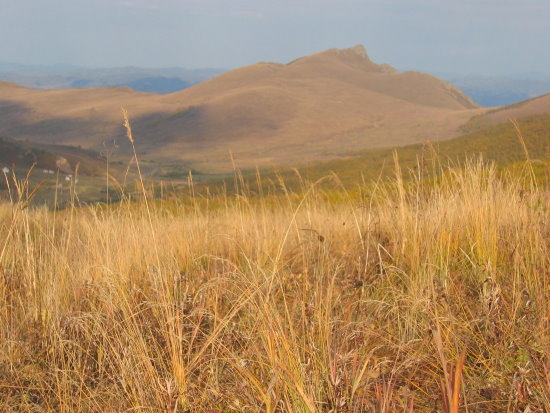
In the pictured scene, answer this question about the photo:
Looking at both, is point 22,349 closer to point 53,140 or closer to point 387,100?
point 53,140

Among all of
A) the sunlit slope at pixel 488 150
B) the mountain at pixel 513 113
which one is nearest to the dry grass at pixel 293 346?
the sunlit slope at pixel 488 150

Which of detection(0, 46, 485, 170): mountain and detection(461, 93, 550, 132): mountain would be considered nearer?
detection(461, 93, 550, 132): mountain

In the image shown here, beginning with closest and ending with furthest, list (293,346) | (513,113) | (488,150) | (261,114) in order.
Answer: (293,346) → (488,150) → (513,113) → (261,114)

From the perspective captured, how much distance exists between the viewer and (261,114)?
8875cm

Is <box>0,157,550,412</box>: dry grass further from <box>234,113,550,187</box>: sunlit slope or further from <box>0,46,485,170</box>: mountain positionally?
<box>0,46,485,170</box>: mountain

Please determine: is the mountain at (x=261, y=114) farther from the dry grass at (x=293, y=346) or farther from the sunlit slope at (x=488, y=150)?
the dry grass at (x=293, y=346)

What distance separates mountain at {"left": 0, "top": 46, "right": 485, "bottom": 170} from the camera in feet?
242

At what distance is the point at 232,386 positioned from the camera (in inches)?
71.3

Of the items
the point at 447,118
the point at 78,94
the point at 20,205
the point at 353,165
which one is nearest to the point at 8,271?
the point at 20,205

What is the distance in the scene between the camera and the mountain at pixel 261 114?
7391 cm

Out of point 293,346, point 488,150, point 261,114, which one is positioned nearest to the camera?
point 293,346

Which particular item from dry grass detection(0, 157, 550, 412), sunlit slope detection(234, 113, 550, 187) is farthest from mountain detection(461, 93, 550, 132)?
dry grass detection(0, 157, 550, 412)

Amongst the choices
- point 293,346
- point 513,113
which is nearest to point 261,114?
point 513,113

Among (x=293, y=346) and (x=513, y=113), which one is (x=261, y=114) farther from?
(x=293, y=346)
